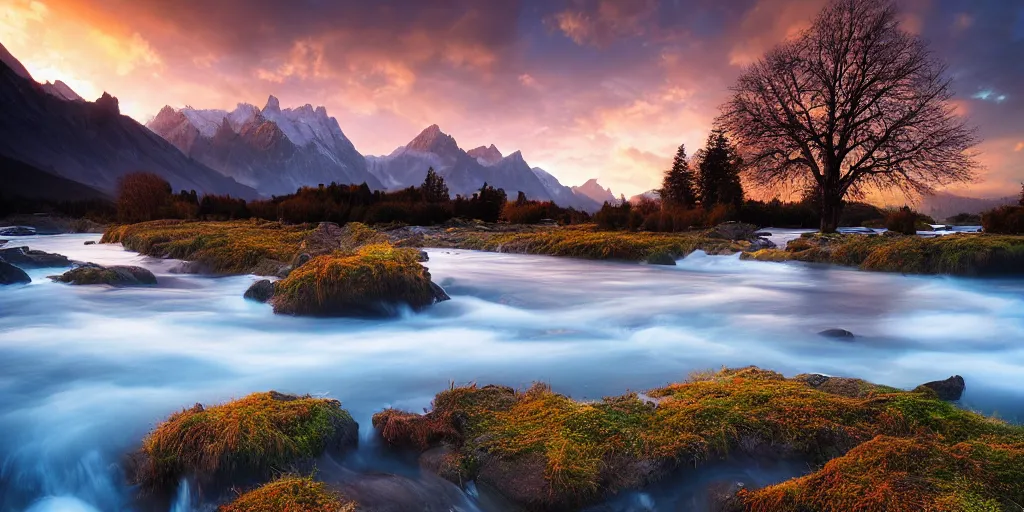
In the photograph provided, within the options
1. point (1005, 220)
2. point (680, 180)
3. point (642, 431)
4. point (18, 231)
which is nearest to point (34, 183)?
point (18, 231)

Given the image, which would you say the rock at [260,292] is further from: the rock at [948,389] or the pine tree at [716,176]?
the pine tree at [716,176]

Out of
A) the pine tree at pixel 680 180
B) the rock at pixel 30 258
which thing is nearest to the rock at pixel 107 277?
the rock at pixel 30 258

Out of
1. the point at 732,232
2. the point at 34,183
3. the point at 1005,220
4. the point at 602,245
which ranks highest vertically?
the point at 34,183

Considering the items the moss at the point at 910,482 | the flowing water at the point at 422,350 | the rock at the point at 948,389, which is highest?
the moss at the point at 910,482

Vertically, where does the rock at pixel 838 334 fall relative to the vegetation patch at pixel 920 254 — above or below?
below

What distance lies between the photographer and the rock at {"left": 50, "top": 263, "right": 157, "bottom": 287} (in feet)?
28.9

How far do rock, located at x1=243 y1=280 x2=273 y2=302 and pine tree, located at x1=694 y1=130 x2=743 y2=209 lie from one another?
3335 cm

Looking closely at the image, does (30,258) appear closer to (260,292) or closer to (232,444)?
(260,292)

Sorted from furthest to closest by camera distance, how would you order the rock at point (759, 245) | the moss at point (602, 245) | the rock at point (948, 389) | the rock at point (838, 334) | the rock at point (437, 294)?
the rock at point (759, 245)
the moss at point (602, 245)
the rock at point (437, 294)
the rock at point (838, 334)
the rock at point (948, 389)

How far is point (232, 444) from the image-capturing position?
2.82 m

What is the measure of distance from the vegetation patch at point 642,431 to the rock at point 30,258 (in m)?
11.0

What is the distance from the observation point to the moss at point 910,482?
7.48ft

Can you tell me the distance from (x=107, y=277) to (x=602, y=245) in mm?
12460

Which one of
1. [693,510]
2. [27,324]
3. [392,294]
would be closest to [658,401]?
[693,510]
